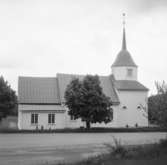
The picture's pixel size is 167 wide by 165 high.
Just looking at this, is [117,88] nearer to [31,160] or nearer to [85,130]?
[85,130]

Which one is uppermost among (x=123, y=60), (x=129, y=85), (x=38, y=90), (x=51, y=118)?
(x=123, y=60)

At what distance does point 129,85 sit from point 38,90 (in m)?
15.2

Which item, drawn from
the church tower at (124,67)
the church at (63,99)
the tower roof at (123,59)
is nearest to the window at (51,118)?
the church at (63,99)

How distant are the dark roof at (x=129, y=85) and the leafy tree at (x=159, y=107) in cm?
4197

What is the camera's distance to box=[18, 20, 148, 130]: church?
55031mm

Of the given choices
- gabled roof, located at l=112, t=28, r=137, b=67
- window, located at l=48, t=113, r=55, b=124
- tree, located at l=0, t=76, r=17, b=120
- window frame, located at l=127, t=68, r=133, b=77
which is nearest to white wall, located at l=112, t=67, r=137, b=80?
window frame, located at l=127, t=68, r=133, b=77

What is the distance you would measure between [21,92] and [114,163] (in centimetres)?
4495

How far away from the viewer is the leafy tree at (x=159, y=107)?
17.0 meters

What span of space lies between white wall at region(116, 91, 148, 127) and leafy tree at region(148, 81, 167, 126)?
138 ft

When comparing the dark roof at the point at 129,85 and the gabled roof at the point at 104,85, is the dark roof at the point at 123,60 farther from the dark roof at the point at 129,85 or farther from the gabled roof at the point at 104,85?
the gabled roof at the point at 104,85

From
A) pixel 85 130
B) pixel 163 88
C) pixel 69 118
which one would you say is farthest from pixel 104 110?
A: pixel 163 88

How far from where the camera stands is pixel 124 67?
6197 cm

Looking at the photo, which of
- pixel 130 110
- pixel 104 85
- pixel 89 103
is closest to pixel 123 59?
pixel 104 85

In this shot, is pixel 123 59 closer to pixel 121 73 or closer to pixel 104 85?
pixel 121 73
